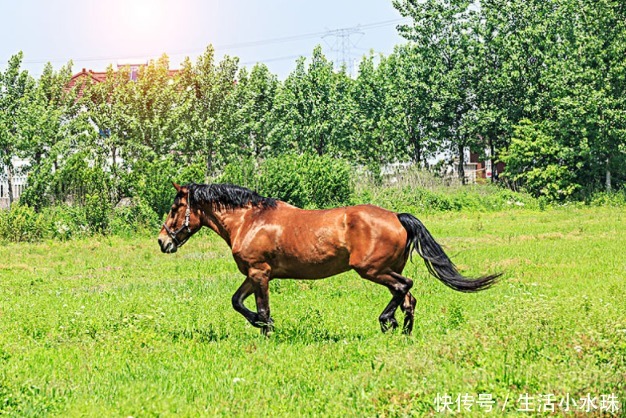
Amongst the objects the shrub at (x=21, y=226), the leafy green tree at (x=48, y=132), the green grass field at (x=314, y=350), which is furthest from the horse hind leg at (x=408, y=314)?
the leafy green tree at (x=48, y=132)

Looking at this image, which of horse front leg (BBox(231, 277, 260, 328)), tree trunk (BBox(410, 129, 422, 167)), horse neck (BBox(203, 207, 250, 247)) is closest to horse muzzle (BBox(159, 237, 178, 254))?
horse neck (BBox(203, 207, 250, 247))

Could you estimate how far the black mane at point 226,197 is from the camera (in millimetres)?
10789

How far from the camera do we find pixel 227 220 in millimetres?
10789

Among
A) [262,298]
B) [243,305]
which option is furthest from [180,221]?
[262,298]

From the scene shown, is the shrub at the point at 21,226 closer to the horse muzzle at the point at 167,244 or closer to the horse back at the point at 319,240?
the horse muzzle at the point at 167,244

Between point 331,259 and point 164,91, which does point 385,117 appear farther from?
point 331,259

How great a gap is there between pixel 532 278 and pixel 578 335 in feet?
22.9

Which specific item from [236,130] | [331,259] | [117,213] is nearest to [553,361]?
[331,259]

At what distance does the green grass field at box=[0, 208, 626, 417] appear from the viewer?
22.2 ft

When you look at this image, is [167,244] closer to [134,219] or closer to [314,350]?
[314,350]

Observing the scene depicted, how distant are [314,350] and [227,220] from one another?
2602mm

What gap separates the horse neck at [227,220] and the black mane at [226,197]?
6cm

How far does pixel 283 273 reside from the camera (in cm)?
1046

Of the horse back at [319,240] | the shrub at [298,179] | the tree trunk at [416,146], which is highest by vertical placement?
the tree trunk at [416,146]
